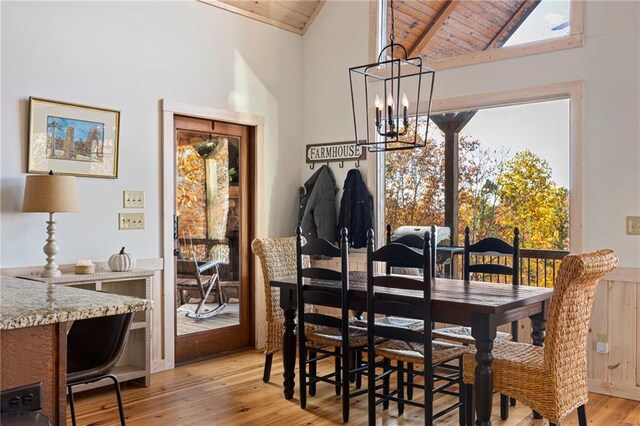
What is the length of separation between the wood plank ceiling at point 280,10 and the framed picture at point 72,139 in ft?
4.60

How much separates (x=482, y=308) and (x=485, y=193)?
6.17ft

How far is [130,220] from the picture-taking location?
423 cm

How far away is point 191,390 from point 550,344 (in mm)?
2379

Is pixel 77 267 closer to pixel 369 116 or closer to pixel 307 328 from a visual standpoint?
pixel 307 328

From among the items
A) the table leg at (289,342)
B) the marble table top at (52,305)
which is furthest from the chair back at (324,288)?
the marble table top at (52,305)

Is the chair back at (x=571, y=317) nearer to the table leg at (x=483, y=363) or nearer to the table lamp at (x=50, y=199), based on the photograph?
the table leg at (x=483, y=363)

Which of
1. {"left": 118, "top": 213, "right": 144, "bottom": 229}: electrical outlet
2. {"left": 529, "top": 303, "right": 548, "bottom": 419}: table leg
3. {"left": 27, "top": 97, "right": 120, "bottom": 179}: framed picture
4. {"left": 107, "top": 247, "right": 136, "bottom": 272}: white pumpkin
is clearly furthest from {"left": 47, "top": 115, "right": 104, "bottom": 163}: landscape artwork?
{"left": 529, "top": 303, "right": 548, "bottom": 419}: table leg

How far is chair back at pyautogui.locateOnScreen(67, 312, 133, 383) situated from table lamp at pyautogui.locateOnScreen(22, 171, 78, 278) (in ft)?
5.00

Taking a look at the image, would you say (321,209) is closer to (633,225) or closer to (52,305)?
(633,225)

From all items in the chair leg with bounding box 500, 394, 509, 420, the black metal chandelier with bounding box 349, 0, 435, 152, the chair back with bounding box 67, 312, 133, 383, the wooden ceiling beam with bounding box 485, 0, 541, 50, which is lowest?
the chair leg with bounding box 500, 394, 509, 420

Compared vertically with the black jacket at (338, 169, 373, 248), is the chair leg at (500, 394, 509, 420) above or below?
below

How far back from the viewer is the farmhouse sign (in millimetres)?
5145

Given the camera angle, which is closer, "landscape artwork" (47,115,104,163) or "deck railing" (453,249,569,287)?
"landscape artwork" (47,115,104,163)

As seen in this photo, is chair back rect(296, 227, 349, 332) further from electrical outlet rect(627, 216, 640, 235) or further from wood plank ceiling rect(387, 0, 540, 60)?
wood plank ceiling rect(387, 0, 540, 60)
